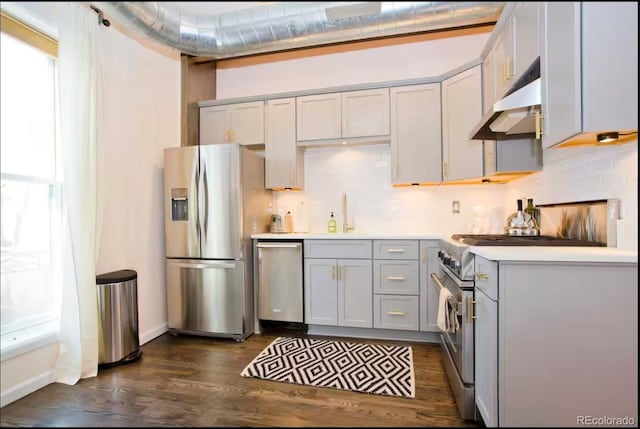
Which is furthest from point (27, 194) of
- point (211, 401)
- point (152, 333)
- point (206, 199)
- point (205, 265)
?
point (211, 401)

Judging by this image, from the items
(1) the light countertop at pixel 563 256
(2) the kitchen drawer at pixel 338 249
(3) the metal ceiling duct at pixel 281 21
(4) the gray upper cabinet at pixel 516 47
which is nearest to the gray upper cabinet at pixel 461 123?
(4) the gray upper cabinet at pixel 516 47

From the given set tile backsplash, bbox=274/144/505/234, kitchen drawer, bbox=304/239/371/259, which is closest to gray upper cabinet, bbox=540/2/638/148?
kitchen drawer, bbox=304/239/371/259

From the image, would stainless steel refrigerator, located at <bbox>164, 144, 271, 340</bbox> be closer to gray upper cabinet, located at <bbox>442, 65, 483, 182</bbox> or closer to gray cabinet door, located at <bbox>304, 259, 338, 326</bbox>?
gray cabinet door, located at <bbox>304, 259, 338, 326</bbox>

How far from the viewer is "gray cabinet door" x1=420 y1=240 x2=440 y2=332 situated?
2.78m

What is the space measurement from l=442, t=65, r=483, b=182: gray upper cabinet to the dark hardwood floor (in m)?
1.57

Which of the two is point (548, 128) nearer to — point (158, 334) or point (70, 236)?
point (70, 236)

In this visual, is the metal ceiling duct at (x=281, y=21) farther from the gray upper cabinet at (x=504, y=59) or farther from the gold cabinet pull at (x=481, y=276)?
the gold cabinet pull at (x=481, y=276)

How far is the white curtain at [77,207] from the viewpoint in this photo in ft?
7.06

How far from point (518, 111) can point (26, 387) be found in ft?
10.6

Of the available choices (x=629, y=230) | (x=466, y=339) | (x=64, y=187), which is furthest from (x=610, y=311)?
(x=64, y=187)

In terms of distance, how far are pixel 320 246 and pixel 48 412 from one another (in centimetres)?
207

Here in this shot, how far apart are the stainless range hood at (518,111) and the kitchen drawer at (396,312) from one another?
4.73 feet

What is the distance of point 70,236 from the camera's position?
7.06ft

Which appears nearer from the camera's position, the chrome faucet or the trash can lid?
the trash can lid
